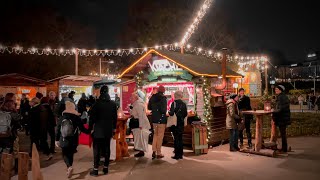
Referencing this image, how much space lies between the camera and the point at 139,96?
9.16 m

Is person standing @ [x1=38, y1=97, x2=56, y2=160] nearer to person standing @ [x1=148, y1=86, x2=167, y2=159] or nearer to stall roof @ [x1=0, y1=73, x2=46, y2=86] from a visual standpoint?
person standing @ [x1=148, y1=86, x2=167, y2=159]

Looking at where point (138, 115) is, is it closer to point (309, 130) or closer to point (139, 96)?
point (139, 96)

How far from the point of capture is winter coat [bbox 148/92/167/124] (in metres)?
8.55

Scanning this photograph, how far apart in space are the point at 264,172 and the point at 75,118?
4.23 metres

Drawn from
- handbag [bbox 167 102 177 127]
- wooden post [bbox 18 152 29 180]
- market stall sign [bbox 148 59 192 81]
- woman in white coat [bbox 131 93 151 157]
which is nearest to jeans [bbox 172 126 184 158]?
handbag [bbox 167 102 177 127]

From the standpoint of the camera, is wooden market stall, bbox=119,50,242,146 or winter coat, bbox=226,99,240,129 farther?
wooden market stall, bbox=119,50,242,146

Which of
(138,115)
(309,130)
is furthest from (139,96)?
(309,130)

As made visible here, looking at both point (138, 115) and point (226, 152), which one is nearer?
point (138, 115)

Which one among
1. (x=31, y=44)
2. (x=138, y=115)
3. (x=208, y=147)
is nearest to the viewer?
(x=138, y=115)

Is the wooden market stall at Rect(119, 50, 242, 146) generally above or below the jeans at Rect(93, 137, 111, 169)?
above

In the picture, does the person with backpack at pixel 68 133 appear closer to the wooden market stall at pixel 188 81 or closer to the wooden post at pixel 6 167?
the wooden post at pixel 6 167

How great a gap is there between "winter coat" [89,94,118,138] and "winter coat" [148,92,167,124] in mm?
1730

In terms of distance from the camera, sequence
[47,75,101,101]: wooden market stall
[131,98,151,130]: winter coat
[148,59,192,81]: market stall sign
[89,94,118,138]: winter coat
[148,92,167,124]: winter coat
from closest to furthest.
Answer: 1. [89,94,118,138]: winter coat
2. [148,92,167,124]: winter coat
3. [131,98,151,130]: winter coat
4. [148,59,192,81]: market stall sign
5. [47,75,101,101]: wooden market stall

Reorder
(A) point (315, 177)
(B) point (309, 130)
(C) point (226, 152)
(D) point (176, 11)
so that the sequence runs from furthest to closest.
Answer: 1. (D) point (176, 11)
2. (B) point (309, 130)
3. (C) point (226, 152)
4. (A) point (315, 177)
